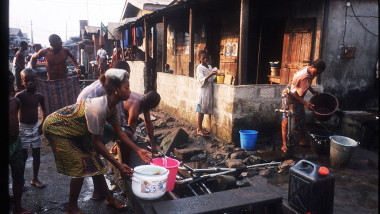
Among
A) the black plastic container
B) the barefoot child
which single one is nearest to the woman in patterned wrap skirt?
the barefoot child

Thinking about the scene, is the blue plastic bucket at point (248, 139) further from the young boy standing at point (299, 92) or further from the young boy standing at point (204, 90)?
the young boy standing at point (204, 90)

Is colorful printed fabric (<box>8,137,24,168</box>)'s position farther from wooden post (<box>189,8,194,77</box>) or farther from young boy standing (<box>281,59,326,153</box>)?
wooden post (<box>189,8,194,77</box>)

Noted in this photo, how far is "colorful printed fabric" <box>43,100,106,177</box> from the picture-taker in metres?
3.31

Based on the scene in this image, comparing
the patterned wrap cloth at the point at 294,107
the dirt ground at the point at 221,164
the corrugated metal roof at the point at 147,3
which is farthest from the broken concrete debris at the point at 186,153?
the corrugated metal roof at the point at 147,3

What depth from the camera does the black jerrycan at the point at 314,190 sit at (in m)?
3.27

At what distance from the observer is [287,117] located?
5.92 m

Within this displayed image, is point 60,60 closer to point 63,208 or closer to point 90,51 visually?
point 63,208

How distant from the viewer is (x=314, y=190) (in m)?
3.26

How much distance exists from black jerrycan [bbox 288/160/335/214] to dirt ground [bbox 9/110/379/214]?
0.49 meters

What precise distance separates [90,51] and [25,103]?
986 inches

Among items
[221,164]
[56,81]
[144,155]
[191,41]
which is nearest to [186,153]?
[221,164]

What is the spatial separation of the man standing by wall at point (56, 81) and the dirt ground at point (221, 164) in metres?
1.12

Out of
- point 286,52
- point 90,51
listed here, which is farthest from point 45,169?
point 90,51

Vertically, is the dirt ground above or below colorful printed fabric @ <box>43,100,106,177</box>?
below
